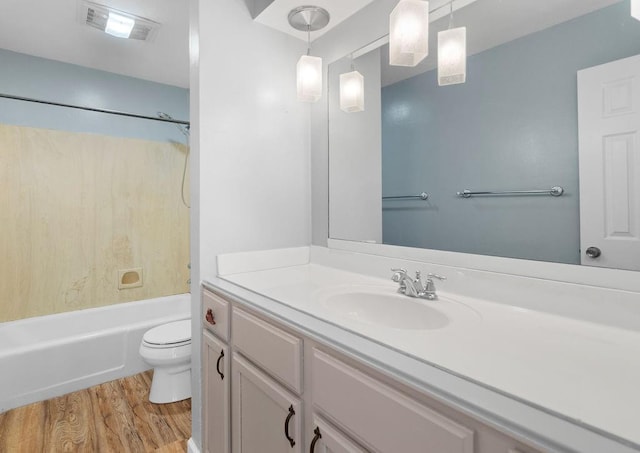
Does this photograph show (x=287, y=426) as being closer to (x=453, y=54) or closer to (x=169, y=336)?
(x=453, y=54)

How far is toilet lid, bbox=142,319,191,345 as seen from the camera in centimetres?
203

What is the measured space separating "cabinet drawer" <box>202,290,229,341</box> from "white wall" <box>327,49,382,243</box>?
665 mm

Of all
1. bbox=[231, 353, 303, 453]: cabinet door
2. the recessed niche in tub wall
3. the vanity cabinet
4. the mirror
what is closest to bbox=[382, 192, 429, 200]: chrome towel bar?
the mirror

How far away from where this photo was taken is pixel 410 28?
107 centimetres

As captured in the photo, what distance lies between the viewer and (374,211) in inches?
60.3

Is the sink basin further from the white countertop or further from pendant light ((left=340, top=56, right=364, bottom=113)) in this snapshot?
pendant light ((left=340, top=56, right=364, bottom=113))

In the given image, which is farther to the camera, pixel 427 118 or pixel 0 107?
pixel 0 107

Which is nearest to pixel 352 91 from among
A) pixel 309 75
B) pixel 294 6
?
pixel 309 75

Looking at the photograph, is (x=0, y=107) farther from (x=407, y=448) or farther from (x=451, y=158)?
(x=407, y=448)

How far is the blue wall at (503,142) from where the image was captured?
0.95 meters

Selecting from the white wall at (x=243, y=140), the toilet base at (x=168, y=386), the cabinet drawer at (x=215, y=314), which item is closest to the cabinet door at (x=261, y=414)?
the cabinet drawer at (x=215, y=314)

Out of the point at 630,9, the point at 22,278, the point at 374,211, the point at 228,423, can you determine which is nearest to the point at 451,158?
the point at 374,211

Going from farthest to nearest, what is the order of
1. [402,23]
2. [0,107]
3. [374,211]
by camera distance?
[0,107] < [374,211] < [402,23]

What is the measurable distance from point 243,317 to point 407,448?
689mm
